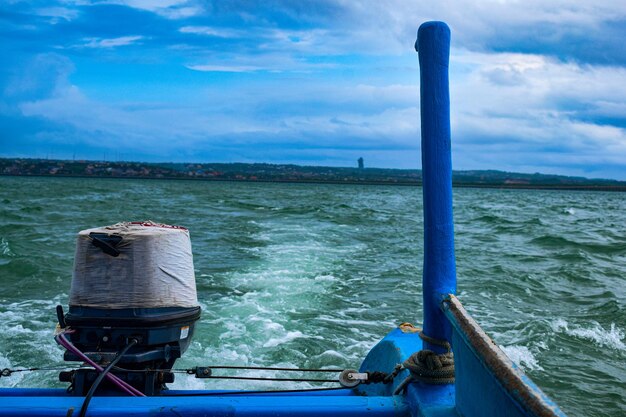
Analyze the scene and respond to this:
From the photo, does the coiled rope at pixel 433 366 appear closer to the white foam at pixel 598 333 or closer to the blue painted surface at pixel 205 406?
the blue painted surface at pixel 205 406

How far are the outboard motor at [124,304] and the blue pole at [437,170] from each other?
1.14 m

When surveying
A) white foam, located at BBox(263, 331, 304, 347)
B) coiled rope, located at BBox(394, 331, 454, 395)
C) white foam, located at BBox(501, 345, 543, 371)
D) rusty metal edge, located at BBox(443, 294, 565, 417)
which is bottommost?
white foam, located at BBox(501, 345, 543, 371)

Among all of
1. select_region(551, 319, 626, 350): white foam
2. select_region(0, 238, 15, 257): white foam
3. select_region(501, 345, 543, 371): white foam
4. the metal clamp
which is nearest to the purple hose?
the metal clamp

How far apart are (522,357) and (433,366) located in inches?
134

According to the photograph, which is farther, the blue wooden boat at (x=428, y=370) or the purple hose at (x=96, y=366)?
the purple hose at (x=96, y=366)

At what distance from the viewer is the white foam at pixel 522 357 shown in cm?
495

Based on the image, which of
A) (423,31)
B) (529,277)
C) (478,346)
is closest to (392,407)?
(478,346)

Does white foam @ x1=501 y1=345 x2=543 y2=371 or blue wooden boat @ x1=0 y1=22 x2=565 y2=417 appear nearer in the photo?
blue wooden boat @ x1=0 y1=22 x2=565 y2=417

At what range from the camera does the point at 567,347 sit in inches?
216

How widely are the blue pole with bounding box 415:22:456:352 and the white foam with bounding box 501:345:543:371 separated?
10.3 ft

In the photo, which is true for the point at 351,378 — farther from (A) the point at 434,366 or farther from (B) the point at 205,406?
(B) the point at 205,406

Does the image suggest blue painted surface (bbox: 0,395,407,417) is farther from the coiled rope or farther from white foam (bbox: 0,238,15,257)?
white foam (bbox: 0,238,15,257)

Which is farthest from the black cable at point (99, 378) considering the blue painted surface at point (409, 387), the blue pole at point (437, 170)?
the blue pole at point (437, 170)

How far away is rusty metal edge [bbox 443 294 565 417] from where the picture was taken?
49.6 inches
